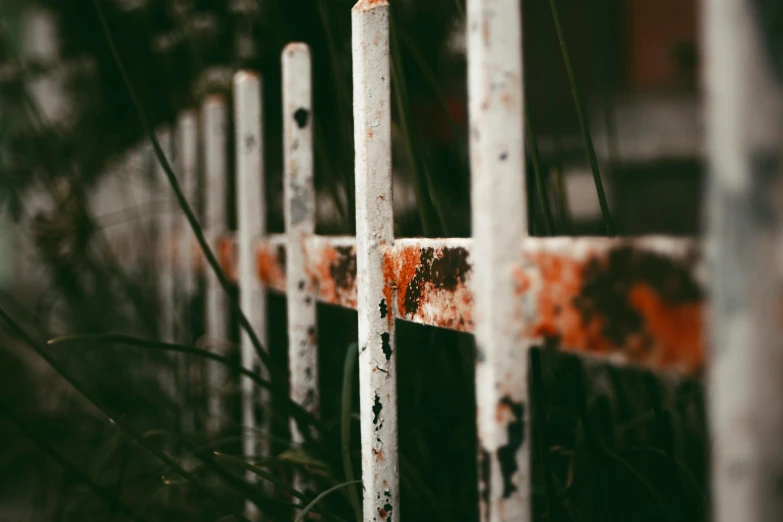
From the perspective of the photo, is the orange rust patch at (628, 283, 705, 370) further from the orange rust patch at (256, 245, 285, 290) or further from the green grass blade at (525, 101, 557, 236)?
the orange rust patch at (256, 245, 285, 290)

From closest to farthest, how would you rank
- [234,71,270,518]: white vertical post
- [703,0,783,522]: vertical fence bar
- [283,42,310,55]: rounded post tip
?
[703,0,783,522]: vertical fence bar < [283,42,310,55]: rounded post tip < [234,71,270,518]: white vertical post

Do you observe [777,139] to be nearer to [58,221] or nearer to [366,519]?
[366,519]

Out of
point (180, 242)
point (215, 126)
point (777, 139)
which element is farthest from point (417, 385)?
point (180, 242)

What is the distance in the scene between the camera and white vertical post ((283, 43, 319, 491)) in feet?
3.45

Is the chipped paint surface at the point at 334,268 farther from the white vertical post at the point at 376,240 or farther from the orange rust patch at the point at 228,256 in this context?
the orange rust patch at the point at 228,256

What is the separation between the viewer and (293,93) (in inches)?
41.5

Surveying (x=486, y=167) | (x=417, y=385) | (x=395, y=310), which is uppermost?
(x=486, y=167)

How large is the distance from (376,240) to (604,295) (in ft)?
1.16

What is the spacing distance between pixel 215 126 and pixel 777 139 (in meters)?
1.40

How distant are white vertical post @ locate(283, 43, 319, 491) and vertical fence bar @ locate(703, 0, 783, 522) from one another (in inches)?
29.4

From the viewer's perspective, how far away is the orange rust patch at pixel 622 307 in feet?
1.28

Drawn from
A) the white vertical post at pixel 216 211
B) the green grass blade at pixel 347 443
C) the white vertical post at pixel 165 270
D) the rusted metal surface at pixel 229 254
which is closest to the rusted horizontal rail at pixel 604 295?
the green grass blade at pixel 347 443

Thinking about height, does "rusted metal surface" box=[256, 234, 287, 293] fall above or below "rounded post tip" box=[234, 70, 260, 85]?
below

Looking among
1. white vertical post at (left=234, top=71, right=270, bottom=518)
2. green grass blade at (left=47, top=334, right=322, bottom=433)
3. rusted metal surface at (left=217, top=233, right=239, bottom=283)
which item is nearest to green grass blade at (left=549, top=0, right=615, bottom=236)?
green grass blade at (left=47, top=334, right=322, bottom=433)
